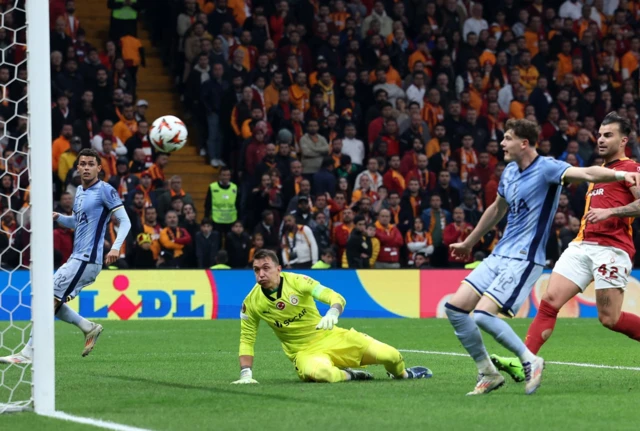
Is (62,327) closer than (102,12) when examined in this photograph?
Yes

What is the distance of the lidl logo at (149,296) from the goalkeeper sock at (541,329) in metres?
10.7

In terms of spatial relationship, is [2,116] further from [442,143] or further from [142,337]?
[442,143]

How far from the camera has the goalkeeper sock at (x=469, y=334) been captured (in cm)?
856

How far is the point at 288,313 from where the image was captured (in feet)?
31.8

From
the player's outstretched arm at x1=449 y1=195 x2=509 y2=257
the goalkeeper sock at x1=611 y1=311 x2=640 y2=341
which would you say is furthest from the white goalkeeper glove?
the goalkeeper sock at x1=611 y1=311 x2=640 y2=341

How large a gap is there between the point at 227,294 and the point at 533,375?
11570mm

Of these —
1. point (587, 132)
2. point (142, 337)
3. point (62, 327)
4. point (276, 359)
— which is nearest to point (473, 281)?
point (276, 359)

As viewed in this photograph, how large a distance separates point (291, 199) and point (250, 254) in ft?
4.58

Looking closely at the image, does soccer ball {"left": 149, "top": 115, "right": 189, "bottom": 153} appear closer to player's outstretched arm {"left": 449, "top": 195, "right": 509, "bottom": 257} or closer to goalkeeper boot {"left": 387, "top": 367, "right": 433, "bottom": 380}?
goalkeeper boot {"left": 387, "top": 367, "right": 433, "bottom": 380}

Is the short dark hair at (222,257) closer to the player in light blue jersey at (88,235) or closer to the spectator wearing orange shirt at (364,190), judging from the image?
the spectator wearing orange shirt at (364,190)

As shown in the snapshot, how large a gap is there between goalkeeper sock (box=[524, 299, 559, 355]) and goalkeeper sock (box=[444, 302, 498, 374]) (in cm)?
72

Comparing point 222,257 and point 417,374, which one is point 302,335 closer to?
point 417,374

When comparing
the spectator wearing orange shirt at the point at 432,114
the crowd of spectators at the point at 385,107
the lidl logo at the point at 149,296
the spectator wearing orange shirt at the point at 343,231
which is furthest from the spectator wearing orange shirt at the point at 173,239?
the spectator wearing orange shirt at the point at 432,114

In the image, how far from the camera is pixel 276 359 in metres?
12.5
